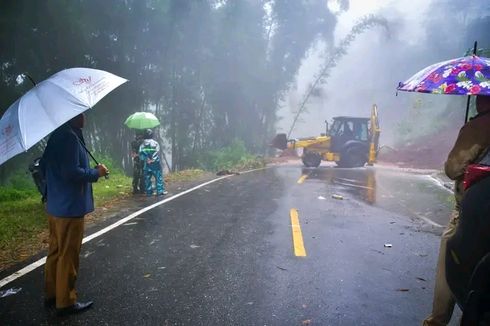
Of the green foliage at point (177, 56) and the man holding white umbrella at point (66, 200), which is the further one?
the green foliage at point (177, 56)

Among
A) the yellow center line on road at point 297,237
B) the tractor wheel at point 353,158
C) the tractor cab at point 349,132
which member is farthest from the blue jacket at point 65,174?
the tractor cab at point 349,132

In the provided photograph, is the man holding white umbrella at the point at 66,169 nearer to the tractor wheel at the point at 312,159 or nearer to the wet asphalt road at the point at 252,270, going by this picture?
the wet asphalt road at the point at 252,270

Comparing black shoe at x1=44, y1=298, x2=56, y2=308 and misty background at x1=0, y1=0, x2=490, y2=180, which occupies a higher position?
misty background at x1=0, y1=0, x2=490, y2=180

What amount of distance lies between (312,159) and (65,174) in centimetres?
1658

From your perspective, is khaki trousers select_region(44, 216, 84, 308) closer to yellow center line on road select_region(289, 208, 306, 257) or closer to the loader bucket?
yellow center line on road select_region(289, 208, 306, 257)

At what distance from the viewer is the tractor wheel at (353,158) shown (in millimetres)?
18938

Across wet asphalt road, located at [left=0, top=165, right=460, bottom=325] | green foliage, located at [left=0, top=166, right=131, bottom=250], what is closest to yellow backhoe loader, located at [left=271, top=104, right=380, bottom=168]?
green foliage, located at [left=0, top=166, right=131, bottom=250]

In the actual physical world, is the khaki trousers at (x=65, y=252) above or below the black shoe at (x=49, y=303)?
above

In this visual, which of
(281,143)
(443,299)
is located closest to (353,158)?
(281,143)

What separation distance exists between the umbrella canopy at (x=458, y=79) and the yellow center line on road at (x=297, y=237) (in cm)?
270

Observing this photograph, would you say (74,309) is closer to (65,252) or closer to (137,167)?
(65,252)

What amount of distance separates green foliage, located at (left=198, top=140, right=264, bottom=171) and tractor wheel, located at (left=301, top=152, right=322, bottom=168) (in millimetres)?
2374

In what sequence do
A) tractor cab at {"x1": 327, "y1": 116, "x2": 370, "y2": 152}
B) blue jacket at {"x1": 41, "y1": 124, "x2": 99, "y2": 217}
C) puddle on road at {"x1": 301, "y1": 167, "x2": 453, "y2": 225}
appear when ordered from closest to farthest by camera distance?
1. blue jacket at {"x1": 41, "y1": 124, "x2": 99, "y2": 217}
2. puddle on road at {"x1": 301, "y1": 167, "x2": 453, "y2": 225}
3. tractor cab at {"x1": 327, "y1": 116, "x2": 370, "y2": 152}

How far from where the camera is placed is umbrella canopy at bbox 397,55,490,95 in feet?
9.95
